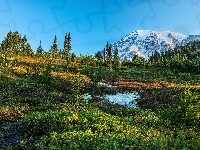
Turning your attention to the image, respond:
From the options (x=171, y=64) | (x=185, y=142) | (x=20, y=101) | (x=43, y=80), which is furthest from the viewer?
(x=171, y=64)

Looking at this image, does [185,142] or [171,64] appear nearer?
[185,142]

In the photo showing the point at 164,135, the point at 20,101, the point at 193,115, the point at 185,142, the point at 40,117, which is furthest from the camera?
the point at 20,101

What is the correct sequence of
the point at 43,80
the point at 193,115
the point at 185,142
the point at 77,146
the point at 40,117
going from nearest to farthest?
1. the point at 77,146
2. the point at 185,142
3. the point at 40,117
4. the point at 193,115
5. the point at 43,80

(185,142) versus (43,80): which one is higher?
(43,80)

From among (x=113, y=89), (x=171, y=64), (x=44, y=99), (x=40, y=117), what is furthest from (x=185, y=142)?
(x=171, y=64)

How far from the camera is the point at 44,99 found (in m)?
28.5

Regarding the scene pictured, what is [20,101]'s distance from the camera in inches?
1063

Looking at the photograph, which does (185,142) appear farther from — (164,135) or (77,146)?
(77,146)

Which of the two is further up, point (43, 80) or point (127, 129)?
point (43, 80)

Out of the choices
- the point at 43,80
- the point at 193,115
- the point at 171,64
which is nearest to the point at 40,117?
the point at 193,115

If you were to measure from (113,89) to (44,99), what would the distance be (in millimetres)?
14115

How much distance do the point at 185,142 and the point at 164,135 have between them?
59.2 inches

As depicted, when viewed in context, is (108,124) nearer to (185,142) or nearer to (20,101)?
(185,142)

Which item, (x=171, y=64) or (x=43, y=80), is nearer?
(x=43, y=80)
